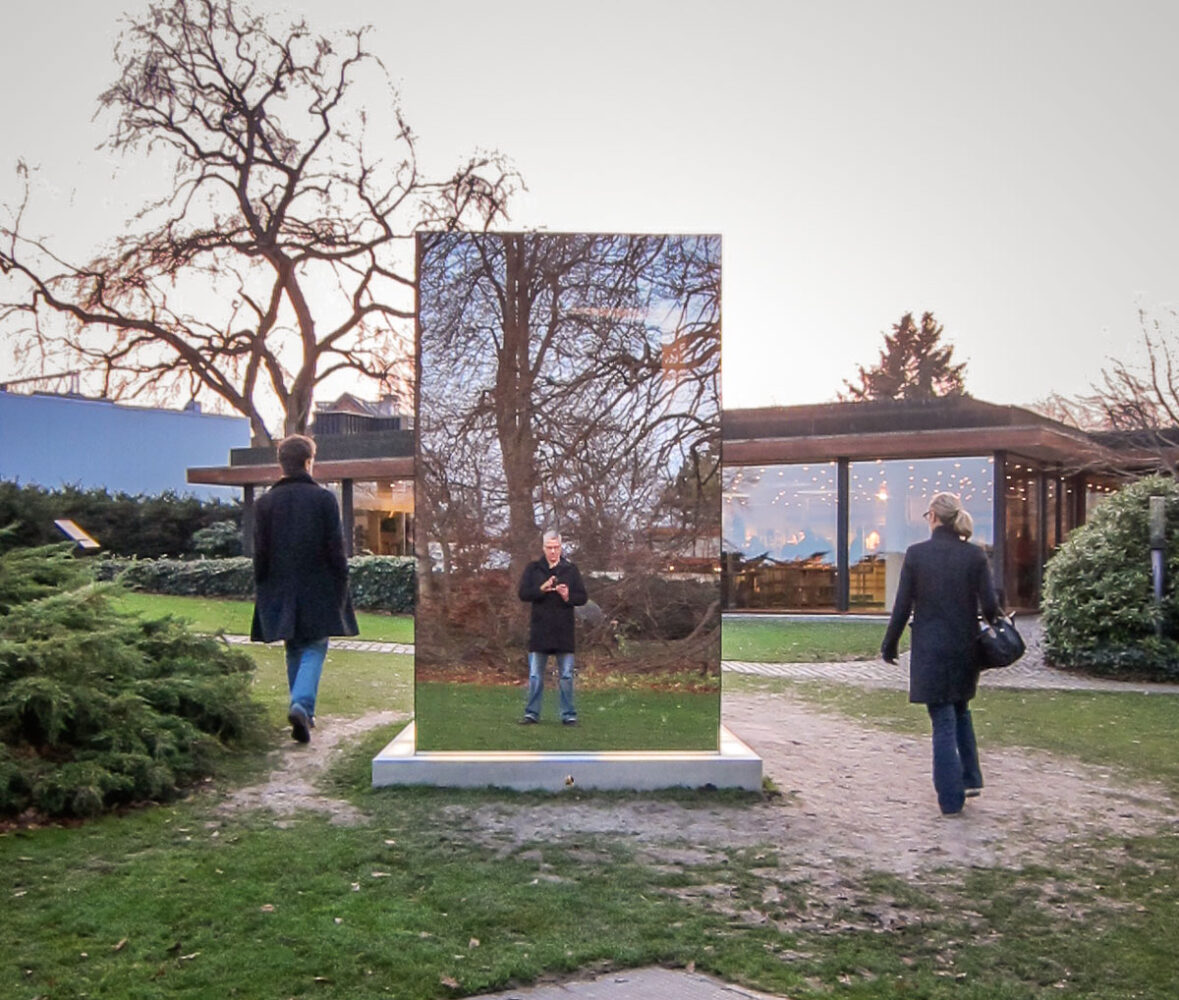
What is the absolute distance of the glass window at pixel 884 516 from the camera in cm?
2289

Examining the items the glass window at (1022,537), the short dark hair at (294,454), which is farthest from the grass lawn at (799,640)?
the short dark hair at (294,454)

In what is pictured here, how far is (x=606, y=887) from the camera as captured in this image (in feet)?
16.3

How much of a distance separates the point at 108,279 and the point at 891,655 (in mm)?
23744

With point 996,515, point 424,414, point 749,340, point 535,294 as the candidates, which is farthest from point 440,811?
point 749,340

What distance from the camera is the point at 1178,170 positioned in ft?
77.8

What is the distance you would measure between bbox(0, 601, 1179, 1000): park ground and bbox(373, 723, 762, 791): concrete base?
147 millimetres

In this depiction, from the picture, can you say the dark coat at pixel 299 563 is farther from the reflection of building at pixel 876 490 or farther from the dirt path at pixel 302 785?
the reflection of building at pixel 876 490

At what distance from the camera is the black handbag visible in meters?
6.44

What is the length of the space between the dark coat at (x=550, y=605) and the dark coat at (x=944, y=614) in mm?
1862

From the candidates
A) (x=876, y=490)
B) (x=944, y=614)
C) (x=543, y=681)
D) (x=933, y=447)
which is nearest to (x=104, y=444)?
(x=876, y=490)

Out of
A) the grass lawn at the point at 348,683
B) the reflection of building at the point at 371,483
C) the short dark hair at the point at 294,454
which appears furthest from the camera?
the reflection of building at the point at 371,483

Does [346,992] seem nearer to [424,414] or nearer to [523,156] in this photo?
[424,414]

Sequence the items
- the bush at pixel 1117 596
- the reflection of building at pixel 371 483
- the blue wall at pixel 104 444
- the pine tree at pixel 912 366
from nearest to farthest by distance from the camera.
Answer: the bush at pixel 1117 596
the reflection of building at pixel 371 483
the blue wall at pixel 104 444
the pine tree at pixel 912 366

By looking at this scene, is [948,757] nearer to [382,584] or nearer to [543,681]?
[543,681]
